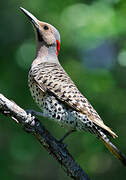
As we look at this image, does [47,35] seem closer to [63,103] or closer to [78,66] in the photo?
[63,103]

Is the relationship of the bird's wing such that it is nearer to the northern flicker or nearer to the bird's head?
the northern flicker

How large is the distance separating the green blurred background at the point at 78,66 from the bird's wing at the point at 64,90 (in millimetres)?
1529

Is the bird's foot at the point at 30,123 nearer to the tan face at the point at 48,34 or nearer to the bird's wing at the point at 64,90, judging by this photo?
the bird's wing at the point at 64,90

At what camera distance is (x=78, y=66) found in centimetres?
940

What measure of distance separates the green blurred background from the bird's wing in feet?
5.02

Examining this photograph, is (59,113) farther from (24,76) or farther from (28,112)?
(24,76)

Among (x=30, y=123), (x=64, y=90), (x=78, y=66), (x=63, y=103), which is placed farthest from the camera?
(x=78, y=66)

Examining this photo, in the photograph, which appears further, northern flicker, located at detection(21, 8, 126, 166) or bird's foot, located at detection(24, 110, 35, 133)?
northern flicker, located at detection(21, 8, 126, 166)

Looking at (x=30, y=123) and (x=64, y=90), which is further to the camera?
(x=64, y=90)

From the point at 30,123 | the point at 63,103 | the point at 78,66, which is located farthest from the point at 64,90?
the point at 78,66

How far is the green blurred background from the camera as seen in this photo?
7.67m

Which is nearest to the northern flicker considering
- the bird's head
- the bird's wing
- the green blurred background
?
the bird's wing

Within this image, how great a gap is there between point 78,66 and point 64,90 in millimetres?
3656

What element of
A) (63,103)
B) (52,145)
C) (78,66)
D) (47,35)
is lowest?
(78,66)
